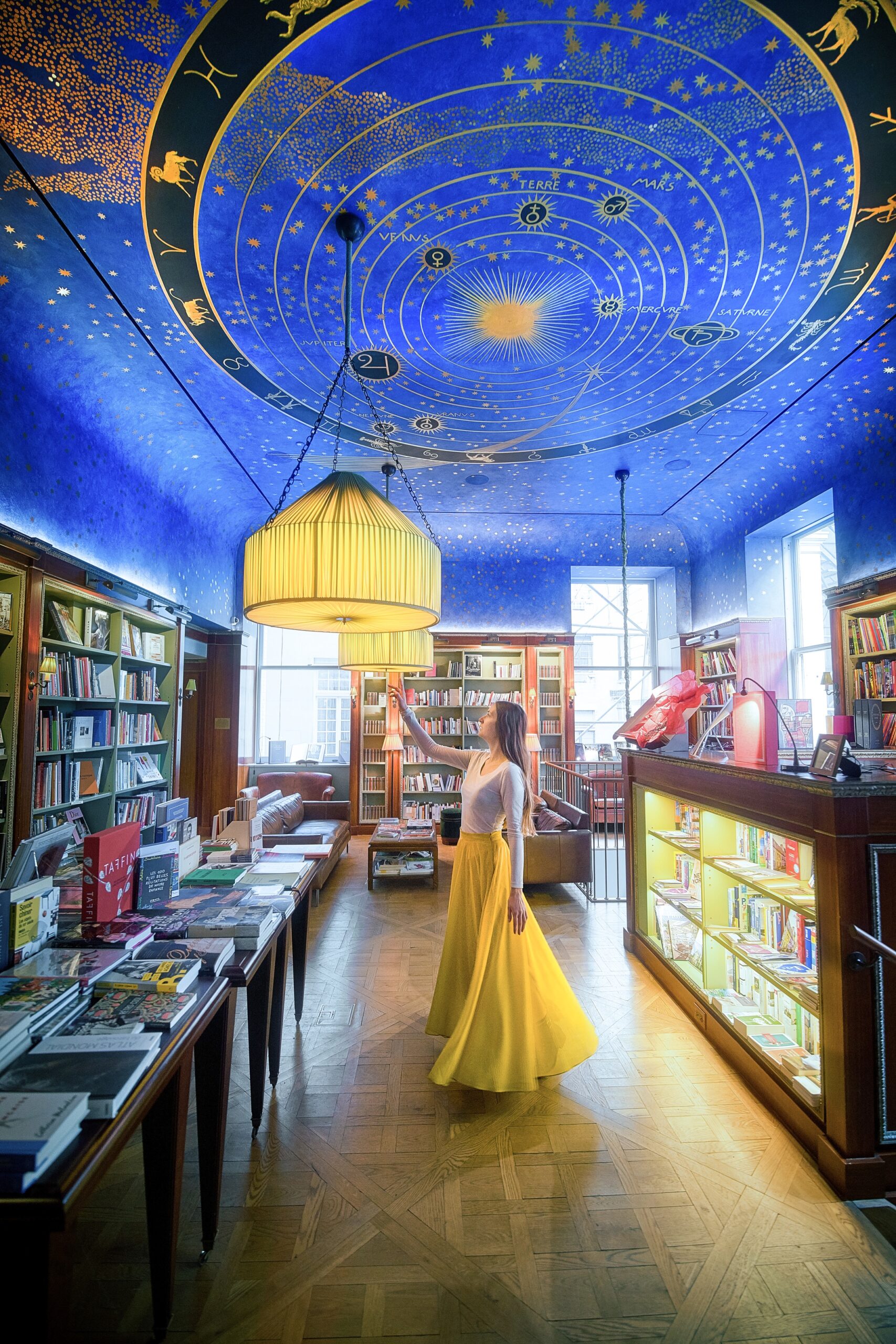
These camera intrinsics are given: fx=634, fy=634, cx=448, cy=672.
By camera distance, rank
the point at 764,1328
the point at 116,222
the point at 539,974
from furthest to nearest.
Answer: the point at 116,222, the point at 539,974, the point at 764,1328

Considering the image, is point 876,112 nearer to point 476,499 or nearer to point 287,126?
point 287,126

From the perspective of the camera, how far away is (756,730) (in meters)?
3.07

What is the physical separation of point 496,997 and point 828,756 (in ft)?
5.58

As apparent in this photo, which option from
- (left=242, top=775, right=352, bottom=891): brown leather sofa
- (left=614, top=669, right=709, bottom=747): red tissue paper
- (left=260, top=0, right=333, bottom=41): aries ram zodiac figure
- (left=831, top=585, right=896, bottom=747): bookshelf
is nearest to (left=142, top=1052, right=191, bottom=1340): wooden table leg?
(left=614, top=669, right=709, bottom=747): red tissue paper

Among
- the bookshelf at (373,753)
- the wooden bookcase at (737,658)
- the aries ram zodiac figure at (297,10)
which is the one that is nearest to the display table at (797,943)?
the aries ram zodiac figure at (297,10)

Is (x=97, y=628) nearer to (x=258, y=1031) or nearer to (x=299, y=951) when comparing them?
(x=299, y=951)

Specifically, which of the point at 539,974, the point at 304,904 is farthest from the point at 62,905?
the point at 539,974

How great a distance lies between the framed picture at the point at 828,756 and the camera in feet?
7.87

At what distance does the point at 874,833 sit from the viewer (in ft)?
7.41

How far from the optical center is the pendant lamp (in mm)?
1931

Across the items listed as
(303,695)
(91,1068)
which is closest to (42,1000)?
(91,1068)

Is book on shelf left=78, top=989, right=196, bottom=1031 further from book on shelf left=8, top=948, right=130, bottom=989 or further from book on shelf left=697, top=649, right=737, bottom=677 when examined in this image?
book on shelf left=697, top=649, right=737, bottom=677

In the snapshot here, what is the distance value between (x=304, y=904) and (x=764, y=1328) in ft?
7.65

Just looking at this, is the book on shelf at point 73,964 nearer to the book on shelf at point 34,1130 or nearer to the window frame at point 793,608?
the book on shelf at point 34,1130
